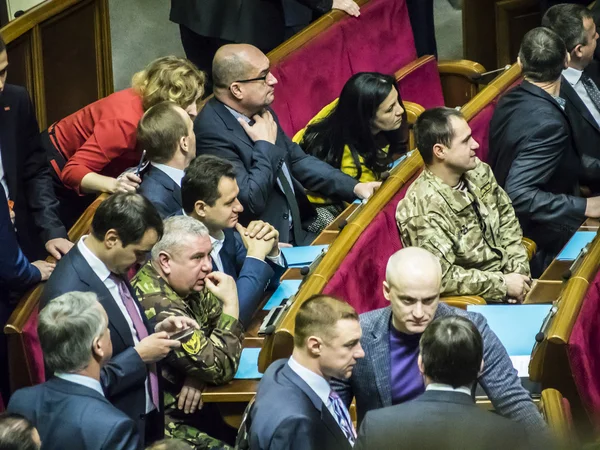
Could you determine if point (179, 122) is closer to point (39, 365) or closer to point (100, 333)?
point (39, 365)

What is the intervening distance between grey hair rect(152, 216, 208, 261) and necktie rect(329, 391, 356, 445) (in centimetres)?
54

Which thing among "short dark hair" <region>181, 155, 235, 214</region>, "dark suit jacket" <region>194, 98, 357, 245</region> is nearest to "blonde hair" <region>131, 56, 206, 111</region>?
"dark suit jacket" <region>194, 98, 357, 245</region>

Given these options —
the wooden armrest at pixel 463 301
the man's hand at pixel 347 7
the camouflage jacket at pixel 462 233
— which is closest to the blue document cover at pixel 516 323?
the wooden armrest at pixel 463 301

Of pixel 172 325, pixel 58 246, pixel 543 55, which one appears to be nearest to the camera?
pixel 172 325

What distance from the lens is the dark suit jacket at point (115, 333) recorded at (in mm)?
2057

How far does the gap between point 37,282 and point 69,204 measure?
0.80 metres

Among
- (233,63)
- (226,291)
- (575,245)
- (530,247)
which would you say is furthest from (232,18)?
(226,291)

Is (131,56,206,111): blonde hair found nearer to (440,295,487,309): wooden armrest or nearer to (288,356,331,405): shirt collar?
(440,295,487,309): wooden armrest

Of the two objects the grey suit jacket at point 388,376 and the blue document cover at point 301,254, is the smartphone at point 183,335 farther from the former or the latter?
the blue document cover at point 301,254

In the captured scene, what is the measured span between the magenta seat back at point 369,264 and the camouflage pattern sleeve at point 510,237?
37 cm

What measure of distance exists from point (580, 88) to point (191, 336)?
7.12ft

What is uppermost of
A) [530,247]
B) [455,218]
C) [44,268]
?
[44,268]

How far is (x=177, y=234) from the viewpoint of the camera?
7.54 feet

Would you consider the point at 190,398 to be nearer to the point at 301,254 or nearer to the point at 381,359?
the point at 381,359
